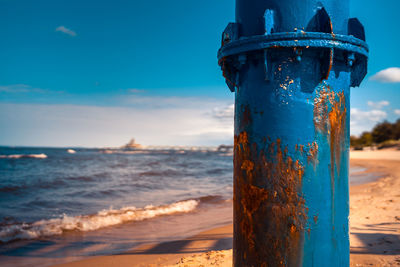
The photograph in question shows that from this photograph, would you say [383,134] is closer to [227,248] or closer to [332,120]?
[227,248]

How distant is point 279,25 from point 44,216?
8678mm

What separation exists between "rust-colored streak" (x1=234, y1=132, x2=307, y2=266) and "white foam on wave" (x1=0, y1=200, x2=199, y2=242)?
6085mm

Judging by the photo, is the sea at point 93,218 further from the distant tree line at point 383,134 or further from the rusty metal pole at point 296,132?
the distant tree line at point 383,134

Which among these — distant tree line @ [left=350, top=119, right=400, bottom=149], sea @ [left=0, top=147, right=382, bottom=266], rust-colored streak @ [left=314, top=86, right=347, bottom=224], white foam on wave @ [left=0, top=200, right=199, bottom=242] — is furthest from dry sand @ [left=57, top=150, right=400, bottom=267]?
distant tree line @ [left=350, top=119, right=400, bottom=149]

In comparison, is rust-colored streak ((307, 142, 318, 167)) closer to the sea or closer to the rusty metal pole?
the rusty metal pole

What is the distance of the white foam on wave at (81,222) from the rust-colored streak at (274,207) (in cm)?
608

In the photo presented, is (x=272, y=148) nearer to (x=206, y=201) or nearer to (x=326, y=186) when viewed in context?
(x=326, y=186)

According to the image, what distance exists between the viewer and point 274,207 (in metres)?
1.87

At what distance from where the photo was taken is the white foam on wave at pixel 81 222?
254 inches

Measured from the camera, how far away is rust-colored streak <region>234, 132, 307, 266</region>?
1850 millimetres

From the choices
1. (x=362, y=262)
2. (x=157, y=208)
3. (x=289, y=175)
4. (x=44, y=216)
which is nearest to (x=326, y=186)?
(x=289, y=175)

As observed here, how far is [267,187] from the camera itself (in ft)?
6.19

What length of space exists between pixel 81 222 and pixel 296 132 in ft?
22.7

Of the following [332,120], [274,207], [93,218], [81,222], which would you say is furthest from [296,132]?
[93,218]
